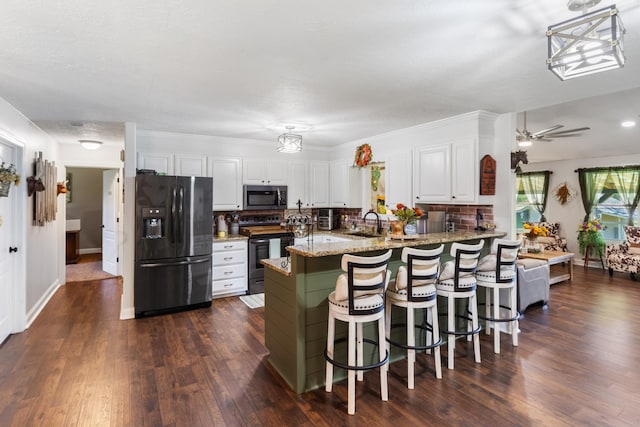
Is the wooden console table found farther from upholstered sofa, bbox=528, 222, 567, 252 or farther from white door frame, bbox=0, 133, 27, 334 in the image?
white door frame, bbox=0, 133, 27, 334

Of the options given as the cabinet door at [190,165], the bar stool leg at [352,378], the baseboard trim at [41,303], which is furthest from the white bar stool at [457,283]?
the baseboard trim at [41,303]

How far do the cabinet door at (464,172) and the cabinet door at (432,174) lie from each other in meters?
0.06

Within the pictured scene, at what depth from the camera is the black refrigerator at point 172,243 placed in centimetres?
429

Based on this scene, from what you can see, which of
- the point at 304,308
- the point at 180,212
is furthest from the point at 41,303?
the point at 304,308

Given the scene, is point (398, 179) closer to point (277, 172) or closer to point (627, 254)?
point (277, 172)

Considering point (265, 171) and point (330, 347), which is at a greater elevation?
point (265, 171)

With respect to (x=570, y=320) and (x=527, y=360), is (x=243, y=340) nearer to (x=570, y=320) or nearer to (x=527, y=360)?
(x=527, y=360)

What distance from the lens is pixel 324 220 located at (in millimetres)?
6262

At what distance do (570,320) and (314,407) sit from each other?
3.58 m

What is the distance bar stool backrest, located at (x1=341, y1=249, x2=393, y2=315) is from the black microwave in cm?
343

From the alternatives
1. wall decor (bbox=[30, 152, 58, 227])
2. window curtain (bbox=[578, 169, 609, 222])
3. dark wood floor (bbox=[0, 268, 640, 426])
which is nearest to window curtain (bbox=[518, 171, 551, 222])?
window curtain (bbox=[578, 169, 609, 222])

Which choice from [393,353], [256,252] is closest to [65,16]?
[393,353]

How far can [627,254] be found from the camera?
21.5 ft

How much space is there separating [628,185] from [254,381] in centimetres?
855
